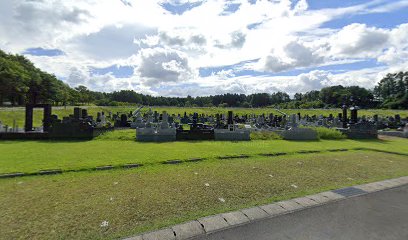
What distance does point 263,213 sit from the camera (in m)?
5.27

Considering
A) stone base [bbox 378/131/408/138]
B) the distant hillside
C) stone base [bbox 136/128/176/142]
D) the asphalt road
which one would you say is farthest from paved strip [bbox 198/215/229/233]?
the distant hillside

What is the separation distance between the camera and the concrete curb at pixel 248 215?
4305 mm

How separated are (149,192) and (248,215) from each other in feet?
7.74

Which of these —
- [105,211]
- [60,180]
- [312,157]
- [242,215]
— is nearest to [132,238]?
[105,211]

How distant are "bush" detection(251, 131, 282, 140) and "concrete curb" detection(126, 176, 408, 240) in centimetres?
1023

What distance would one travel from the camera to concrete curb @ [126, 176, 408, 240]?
4.30 meters

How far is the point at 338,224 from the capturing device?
4914 millimetres

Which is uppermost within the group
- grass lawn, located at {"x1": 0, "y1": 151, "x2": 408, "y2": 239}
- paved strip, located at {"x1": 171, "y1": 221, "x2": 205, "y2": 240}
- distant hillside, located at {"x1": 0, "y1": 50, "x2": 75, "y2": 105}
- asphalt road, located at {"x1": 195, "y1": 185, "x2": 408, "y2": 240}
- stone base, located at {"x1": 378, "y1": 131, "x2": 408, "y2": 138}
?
distant hillside, located at {"x1": 0, "y1": 50, "x2": 75, "y2": 105}

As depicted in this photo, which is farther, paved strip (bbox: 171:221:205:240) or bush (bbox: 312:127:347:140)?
bush (bbox: 312:127:347:140)

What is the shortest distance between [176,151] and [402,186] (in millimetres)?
7945

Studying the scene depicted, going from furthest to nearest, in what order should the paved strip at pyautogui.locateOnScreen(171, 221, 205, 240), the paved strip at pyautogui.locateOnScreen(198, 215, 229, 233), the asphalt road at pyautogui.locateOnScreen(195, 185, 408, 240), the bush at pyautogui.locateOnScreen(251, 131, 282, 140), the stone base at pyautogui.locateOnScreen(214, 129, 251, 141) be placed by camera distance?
the bush at pyautogui.locateOnScreen(251, 131, 282, 140) < the stone base at pyautogui.locateOnScreen(214, 129, 251, 141) < the paved strip at pyautogui.locateOnScreen(198, 215, 229, 233) < the asphalt road at pyautogui.locateOnScreen(195, 185, 408, 240) < the paved strip at pyautogui.locateOnScreen(171, 221, 205, 240)

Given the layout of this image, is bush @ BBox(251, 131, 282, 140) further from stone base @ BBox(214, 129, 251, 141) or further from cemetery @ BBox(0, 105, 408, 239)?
cemetery @ BBox(0, 105, 408, 239)

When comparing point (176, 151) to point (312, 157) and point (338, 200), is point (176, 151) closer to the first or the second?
point (312, 157)

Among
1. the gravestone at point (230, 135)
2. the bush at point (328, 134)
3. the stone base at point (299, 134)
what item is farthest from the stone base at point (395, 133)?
the gravestone at point (230, 135)
